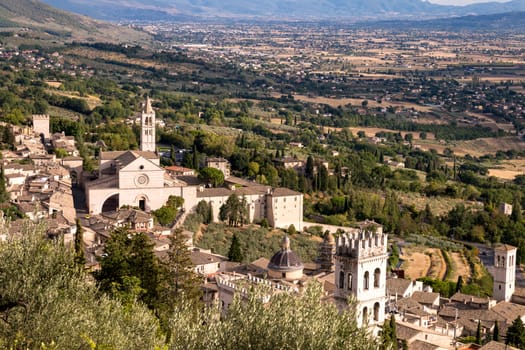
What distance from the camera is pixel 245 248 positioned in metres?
42.0

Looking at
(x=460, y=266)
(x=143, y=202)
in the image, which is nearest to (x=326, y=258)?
(x=143, y=202)

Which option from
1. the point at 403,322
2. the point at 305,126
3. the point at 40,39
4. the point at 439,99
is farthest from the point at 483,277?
the point at 40,39

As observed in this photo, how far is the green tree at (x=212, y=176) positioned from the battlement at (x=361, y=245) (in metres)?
26.0

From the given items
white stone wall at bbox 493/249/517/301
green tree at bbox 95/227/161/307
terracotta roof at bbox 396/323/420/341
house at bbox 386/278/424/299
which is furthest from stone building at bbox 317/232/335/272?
green tree at bbox 95/227/161/307

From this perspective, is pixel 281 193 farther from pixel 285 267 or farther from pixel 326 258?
pixel 285 267

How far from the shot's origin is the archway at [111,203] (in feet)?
143

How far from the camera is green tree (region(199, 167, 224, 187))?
162 ft

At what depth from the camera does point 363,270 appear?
23156 mm

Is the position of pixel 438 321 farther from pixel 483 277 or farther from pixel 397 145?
pixel 397 145

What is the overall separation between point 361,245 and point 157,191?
22279mm

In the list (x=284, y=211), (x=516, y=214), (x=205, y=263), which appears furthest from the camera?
(x=516, y=214)

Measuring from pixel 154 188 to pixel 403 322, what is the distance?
58.6 ft

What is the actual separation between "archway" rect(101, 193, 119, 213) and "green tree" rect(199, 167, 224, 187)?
6895 millimetres

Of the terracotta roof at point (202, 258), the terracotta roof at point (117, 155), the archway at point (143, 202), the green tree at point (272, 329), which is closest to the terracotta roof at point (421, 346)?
the terracotta roof at point (202, 258)
